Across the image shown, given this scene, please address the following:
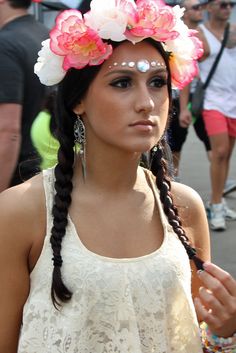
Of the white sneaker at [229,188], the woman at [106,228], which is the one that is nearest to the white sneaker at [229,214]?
the white sneaker at [229,188]

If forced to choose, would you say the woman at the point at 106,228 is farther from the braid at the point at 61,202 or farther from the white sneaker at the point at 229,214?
the white sneaker at the point at 229,214

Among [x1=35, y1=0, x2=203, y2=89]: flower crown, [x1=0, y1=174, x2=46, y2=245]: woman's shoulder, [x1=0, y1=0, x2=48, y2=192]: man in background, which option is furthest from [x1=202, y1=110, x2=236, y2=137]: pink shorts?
[x1=0, y1=174, x2=46, y2=245]: woman's shoulder

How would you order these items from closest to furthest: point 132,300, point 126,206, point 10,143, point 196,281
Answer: point 132,300
point 126,206
point 196,281
point 10,143

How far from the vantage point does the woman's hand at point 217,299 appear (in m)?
1.97

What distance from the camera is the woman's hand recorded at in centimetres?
197

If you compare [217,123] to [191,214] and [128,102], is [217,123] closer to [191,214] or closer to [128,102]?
[191,214]

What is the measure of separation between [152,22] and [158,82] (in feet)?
0.54

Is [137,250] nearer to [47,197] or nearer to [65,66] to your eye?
[47,197]

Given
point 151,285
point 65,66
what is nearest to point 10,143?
point 65,66

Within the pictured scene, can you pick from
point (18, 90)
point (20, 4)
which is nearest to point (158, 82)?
point (18, 90)

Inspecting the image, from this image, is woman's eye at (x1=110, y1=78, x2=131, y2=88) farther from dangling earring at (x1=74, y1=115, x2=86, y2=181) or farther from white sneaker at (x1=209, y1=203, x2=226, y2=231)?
white sneaker at (x1=209, y1=203, x2=226, y2=231)

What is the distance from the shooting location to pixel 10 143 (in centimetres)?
309

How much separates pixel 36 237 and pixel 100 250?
0.56 feet

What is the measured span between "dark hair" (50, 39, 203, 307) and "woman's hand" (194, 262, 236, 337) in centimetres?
14
